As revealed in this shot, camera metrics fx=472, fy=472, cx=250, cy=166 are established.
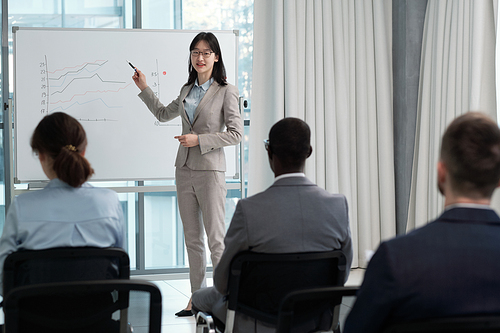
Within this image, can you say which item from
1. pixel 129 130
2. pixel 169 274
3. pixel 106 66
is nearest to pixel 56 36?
pixel 106 66

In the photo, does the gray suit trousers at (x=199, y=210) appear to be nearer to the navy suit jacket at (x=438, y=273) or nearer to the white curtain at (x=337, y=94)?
the white curtain at (x=337, y=94)

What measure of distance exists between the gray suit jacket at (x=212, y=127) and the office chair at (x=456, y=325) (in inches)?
76.8

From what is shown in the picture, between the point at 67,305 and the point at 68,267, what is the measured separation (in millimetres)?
113

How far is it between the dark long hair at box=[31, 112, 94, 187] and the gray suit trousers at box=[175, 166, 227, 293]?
1.28 meters

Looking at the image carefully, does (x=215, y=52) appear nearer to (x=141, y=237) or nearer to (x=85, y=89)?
(x=85, y=89)

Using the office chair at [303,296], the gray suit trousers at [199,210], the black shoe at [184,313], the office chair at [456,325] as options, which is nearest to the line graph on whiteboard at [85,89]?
the gray suit trousers at [199,210]

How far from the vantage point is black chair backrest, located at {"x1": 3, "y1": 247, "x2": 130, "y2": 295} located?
1280 millimetres

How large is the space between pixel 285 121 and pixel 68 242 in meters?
0.78

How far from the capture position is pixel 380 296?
833 mm

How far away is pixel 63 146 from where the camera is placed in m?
1.45

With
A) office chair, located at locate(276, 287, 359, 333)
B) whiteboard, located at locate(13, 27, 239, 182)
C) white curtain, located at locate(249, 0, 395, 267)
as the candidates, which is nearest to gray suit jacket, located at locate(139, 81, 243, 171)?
whiteboard, located at locate(13, 27, 239, 182)

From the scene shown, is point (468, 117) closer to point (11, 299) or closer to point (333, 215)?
point (333, 215)

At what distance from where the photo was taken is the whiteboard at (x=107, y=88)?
325 cm

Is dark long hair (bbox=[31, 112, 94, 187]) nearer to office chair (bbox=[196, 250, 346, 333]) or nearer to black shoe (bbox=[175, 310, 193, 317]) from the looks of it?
office chair (bbox=[196, 250, 346, 333])
